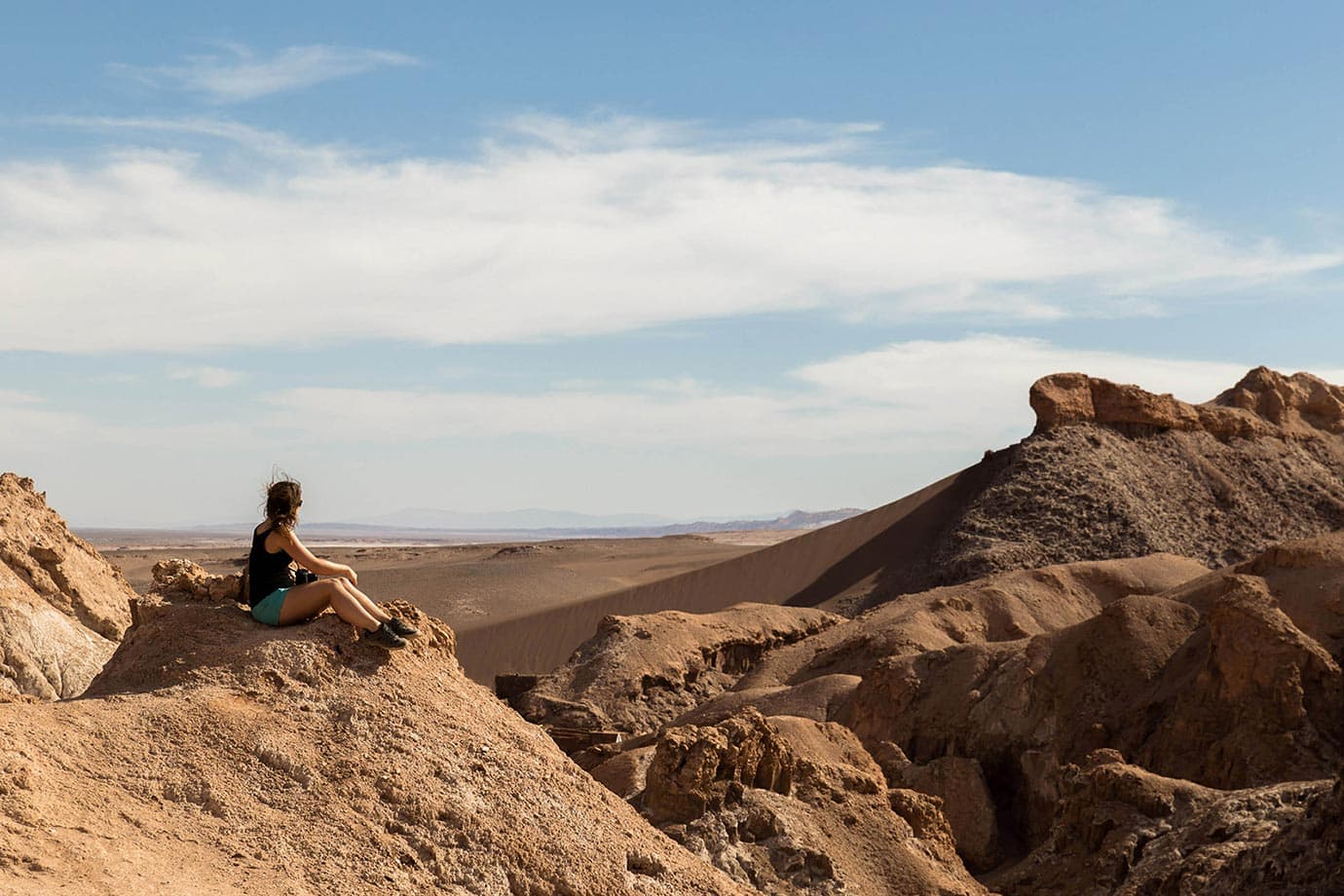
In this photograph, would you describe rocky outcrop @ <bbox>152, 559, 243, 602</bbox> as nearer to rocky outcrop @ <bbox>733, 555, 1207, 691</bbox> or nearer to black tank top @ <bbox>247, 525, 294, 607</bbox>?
black tank top @ <bbox>247, 525, 294, 607</bbox>

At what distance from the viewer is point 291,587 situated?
21.9 ft

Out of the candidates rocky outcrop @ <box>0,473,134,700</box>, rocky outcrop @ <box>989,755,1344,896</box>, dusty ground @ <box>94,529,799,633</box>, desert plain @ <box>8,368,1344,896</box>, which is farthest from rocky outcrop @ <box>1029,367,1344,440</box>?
rocky outcrop @ <box>0,473,134,700</box>

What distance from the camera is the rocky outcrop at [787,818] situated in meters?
9.62

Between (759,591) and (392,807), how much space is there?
36486 millimetres

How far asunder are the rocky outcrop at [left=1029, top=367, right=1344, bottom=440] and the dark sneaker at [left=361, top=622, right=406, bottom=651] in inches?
1378

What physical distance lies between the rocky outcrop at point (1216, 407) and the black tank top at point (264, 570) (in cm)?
3506

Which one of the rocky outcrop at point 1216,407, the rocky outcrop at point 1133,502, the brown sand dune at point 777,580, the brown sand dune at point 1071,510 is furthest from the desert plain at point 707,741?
the rocky outcrop at point 1216,407

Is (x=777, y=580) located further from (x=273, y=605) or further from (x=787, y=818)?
(x=273, y=605)

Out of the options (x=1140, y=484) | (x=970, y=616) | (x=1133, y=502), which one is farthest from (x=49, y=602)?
(x=1140, y=484)

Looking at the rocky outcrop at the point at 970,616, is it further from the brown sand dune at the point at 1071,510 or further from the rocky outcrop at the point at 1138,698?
the brown sand dune at the point at 1071,510

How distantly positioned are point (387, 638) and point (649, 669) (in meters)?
16.6

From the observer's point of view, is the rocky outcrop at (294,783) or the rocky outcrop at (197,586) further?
the rocky outcrop at (197,586)

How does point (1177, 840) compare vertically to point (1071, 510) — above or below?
below

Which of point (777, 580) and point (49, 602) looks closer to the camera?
point (49, 602)
